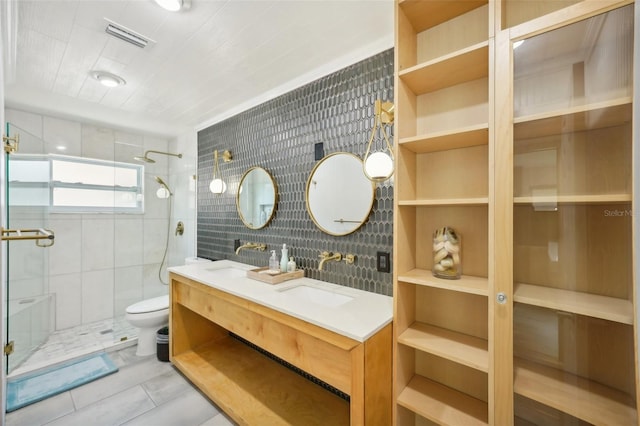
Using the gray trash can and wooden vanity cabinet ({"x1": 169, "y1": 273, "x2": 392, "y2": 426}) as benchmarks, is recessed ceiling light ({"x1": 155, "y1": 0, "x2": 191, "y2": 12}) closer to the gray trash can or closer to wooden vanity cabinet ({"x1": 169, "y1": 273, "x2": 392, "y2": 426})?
wooden vanity cabinet ({"x1": 169, "y1": 273, "x2": 392, "y2": 426})

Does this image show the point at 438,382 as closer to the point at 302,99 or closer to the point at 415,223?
the point at 415,223

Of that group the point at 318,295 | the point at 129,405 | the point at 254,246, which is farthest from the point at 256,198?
the point at 129,405

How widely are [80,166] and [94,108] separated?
819 millimetres

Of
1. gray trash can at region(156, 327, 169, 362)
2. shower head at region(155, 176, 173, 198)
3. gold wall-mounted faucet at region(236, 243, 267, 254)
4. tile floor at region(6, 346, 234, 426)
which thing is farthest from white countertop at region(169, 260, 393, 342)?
shower head at region(155, 176, 173, 198)

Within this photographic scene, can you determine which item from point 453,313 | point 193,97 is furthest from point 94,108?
point 453,313

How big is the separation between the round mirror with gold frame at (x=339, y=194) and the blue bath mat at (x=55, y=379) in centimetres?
216

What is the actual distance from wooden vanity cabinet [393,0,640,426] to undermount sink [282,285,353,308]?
455 mm

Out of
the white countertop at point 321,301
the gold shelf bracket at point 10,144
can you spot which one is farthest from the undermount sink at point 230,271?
the gold shelf bracket at point 10,144

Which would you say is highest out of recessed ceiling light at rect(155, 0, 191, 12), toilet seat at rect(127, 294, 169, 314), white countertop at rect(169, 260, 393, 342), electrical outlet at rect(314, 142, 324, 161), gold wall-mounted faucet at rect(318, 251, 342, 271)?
recessed ceiling light at rect(155, 0, 191, 12)

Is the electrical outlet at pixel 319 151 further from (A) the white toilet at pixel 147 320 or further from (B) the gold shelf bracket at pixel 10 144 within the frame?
(B) the gold shelf bracket at pixel 10 144

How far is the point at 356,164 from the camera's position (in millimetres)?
1774

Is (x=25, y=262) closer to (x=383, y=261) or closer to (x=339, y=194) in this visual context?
(x=339, y=194)

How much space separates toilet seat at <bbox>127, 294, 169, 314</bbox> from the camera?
2.41 m

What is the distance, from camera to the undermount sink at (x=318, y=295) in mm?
1645
